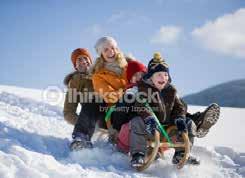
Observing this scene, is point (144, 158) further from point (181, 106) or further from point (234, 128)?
point (234, 128)

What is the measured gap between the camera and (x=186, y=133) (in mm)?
4227

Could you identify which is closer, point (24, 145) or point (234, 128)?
point (24, 145)

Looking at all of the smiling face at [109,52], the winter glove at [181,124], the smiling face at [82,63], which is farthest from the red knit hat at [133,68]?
the winter glove at [181,124]

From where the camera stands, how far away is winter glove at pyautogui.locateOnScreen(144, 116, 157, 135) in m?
4.06

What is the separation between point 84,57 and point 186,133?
6.27 feet

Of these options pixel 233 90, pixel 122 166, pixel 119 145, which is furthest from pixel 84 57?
pixel 233 90

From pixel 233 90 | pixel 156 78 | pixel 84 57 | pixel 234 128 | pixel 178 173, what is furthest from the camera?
pixel 233 90

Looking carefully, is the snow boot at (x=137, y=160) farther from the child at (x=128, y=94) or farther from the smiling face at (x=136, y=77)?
the smiling face at (x=136, y=77)

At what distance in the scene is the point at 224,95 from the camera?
77562 millimetres

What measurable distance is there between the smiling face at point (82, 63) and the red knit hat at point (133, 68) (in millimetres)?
639

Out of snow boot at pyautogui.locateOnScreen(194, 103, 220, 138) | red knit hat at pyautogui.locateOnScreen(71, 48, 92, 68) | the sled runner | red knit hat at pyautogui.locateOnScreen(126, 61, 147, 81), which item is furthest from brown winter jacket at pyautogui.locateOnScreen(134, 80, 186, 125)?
red knit hat at pyautogui.locateOnScreen(71, 48, 92, 68)

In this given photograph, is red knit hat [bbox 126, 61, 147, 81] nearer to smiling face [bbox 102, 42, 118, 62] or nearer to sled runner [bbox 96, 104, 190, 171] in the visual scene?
smiling face [bbox 102, 42, 118, 62]

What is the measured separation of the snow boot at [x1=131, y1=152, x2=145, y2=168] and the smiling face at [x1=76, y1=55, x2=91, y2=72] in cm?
173

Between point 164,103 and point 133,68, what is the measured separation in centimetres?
81
